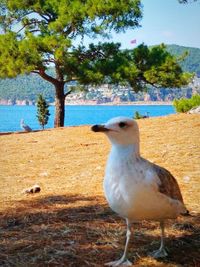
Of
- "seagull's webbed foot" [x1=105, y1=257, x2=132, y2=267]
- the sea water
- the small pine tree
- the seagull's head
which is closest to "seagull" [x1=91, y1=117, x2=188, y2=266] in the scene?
the seagull's head

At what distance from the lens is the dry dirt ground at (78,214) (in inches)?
101

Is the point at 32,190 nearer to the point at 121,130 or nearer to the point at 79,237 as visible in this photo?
the point at 79,237

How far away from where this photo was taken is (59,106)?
1538 centimetres

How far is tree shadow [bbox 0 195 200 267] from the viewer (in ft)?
8.26

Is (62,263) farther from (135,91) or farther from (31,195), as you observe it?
(135,91)

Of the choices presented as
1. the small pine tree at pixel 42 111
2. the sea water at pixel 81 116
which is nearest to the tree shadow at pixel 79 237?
the sea water at pixel 81 116

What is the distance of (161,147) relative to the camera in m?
6.45

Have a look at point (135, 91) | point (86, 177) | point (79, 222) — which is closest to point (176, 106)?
point (135, 91)

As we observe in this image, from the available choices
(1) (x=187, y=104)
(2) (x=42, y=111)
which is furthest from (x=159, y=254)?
(2) (x=42, y=111)

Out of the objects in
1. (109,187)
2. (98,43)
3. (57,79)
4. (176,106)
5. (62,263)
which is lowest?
(62,263)

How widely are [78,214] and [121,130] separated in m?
1.40

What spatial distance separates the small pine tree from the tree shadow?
1598 cm

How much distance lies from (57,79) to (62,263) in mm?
13553

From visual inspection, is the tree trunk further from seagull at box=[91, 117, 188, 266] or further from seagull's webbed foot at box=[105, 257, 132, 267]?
seagull at box=[91, 117, 188, 266]
